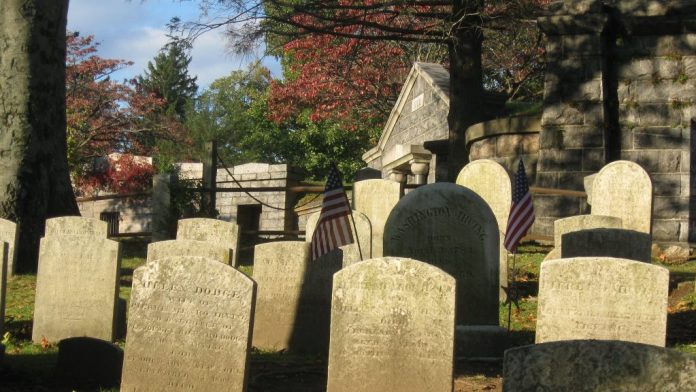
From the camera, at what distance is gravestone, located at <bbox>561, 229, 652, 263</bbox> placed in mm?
9312

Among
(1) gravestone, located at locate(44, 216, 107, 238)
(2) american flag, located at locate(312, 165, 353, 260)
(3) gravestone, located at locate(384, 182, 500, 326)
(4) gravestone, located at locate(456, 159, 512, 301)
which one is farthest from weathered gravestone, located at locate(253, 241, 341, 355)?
(4) gravestone, located at locate(456, 159, 512, 301)

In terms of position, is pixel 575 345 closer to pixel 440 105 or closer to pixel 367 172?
pixel 367 172

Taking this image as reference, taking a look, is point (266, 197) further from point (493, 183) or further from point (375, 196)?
point (493, 183)

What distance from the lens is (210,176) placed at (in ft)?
59.1

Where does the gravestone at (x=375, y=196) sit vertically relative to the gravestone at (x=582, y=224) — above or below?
above

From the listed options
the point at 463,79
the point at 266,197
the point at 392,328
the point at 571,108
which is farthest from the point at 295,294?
the point at 266,197

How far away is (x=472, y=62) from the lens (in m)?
16.4

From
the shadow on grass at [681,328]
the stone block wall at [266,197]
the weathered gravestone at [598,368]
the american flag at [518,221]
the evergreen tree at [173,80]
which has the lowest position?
the shadow on grass at [681,328]

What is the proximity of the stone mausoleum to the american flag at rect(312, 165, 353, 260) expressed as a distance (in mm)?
7117

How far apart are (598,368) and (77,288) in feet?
21.3

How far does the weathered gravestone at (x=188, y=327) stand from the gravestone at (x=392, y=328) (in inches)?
24.7

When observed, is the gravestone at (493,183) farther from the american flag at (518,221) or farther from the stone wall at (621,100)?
the stone wall at (621,100)

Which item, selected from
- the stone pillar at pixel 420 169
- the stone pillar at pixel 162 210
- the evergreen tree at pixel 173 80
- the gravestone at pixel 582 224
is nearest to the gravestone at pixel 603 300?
the gravestone at pixel 582 224

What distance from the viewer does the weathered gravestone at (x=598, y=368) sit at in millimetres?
3812
